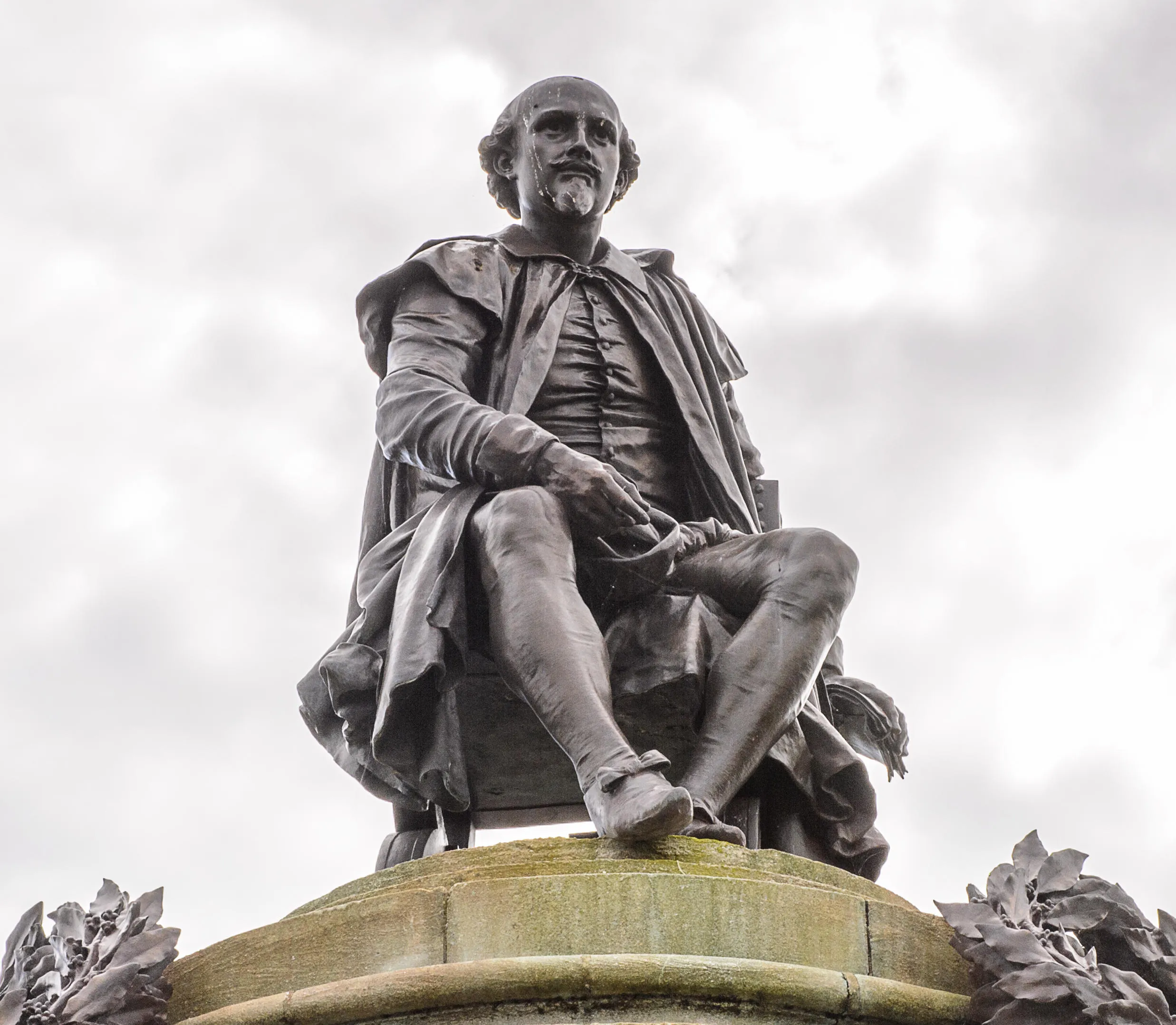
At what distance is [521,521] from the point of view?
6770mm

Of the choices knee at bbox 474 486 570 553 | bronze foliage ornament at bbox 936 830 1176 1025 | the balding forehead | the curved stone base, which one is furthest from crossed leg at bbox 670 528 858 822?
the balding forehead

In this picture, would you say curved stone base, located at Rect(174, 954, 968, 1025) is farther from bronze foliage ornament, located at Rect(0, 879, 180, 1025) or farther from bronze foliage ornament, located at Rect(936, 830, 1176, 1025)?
bronze foliage ornament, located at Rect(0, 879, 180, 1025)

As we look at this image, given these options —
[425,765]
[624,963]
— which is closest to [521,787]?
[425,765]

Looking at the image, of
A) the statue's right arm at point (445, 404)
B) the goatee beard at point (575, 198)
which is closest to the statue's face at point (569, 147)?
the goatee beard at point (575, 198)

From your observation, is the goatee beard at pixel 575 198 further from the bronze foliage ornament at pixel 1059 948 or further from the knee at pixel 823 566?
the bronze foliage ornament at pixel 1059 948

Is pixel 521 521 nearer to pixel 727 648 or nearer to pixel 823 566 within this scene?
pixel 727 648

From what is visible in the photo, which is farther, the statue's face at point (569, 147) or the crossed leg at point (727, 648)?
the statue's face at point (569, 147)

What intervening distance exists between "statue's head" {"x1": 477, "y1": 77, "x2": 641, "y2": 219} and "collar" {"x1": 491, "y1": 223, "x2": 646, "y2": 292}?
0.42 ft

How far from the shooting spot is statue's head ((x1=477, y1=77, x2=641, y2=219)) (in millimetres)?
8062

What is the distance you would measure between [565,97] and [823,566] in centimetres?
239

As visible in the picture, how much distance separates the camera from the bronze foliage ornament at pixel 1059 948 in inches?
214

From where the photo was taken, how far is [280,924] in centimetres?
584

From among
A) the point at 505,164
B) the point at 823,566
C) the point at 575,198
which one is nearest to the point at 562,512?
the point at 823,566

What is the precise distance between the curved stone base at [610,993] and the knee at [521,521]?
1803 mm
